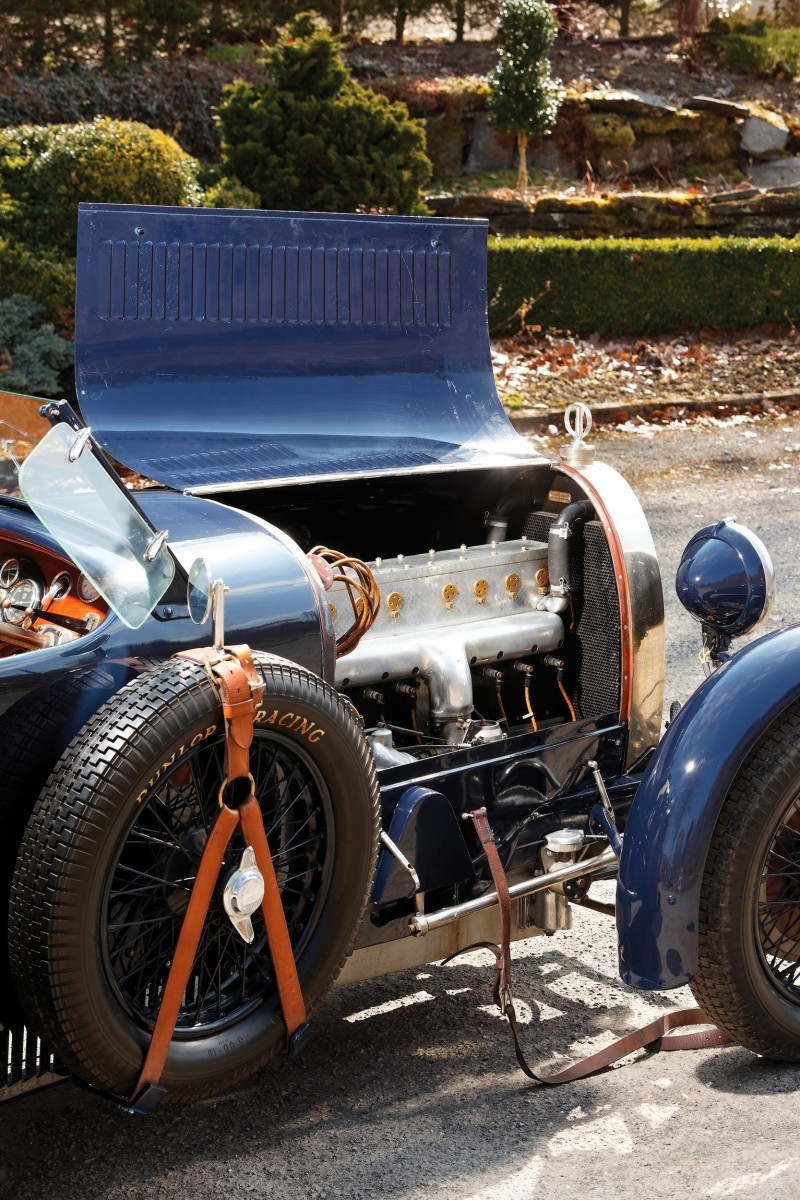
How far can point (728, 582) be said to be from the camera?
11.5 feet

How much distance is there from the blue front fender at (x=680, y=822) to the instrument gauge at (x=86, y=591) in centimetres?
125

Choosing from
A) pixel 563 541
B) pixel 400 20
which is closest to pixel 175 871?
pixel 563 541

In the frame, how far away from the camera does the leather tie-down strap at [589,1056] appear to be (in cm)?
304

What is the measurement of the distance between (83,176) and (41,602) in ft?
26.2

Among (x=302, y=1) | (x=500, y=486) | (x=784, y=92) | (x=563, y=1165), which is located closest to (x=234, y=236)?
(x=500, y=486)

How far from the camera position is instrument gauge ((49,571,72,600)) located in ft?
9.98

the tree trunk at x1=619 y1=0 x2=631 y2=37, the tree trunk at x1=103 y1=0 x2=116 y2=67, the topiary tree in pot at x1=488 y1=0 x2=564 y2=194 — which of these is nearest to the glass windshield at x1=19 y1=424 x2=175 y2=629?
the topiary tree in pot at x1=488 y1=0 x2=564 y2=194

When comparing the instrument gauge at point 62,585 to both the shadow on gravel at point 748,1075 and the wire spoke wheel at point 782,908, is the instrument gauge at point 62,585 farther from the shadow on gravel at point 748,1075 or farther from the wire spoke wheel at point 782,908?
the shadow on gravel at point 748,1075

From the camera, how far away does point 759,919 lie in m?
3.10

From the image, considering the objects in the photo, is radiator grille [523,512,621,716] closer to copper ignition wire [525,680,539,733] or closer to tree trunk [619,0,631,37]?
copper ignition wire [525,680,539,733]

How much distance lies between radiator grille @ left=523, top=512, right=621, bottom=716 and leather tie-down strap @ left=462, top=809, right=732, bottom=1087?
0.78 metres

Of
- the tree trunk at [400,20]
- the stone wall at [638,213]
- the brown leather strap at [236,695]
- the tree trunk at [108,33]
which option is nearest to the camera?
the brown leather strap at [236,695]

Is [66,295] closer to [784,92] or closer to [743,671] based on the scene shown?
[743,671]

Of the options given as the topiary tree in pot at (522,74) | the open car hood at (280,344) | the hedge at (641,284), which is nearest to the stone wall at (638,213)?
the topiary tree in pot at (522,74)
